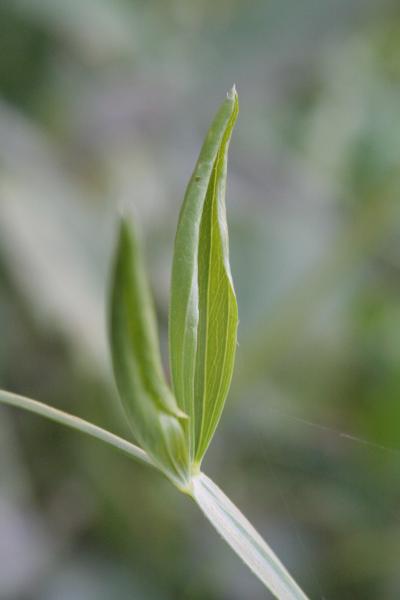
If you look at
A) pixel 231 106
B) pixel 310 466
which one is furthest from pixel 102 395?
pixel 231 106

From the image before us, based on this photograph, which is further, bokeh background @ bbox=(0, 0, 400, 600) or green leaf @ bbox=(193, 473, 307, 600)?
bokeh background @ bbox=(0, 0, 400, 600)

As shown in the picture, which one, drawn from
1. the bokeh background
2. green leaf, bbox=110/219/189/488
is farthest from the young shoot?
the bokeh background

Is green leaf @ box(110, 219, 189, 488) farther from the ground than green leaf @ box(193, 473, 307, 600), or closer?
farther from the ground

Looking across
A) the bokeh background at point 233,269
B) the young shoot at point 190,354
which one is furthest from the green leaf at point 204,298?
the bokeh background at point 233,269

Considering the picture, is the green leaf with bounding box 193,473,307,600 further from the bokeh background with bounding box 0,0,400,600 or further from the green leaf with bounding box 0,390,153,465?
the bokeh background with bounding box 0,0,400,600

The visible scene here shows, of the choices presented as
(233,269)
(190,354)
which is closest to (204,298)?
(190,354)

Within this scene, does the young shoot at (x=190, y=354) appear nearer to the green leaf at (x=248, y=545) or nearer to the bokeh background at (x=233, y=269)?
the green leaf at (x=248, y=545)

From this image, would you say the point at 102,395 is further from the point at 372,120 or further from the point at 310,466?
the point at 372,120
